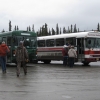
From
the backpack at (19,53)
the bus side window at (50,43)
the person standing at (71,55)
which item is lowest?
the person standing at (71,55)

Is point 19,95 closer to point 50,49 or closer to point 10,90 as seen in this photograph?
point 10,90

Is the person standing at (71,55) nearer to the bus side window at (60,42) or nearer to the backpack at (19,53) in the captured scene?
the bus side window at (60,42)

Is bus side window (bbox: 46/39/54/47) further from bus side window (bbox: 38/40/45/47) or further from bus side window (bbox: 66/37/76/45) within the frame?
bus side window (bbox: 66/37/76/45)

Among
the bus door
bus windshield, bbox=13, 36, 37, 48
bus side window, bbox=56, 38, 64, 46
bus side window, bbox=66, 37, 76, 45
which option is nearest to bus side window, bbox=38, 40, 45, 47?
bus side window, bbox=56, 38, 64, 46

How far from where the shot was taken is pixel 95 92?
9930mm

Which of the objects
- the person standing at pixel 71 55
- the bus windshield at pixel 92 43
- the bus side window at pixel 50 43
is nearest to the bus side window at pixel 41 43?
the bus side window at pixel 50 43

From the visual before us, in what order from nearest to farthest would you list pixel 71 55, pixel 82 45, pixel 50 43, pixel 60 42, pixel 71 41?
pixel 71 55 → pixel 82 45 → pixel 71 41 → pixel 60 42 → pixel 50 43

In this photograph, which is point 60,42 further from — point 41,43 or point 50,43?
point 41,43

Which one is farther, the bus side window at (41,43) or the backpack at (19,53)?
the bus side window at (41,43)

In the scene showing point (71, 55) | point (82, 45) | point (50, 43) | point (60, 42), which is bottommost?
point (71, 55)

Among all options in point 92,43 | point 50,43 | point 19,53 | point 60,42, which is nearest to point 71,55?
point 92,43

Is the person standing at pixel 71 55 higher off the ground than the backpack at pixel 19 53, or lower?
lower

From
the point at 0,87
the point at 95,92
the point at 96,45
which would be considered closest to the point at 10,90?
the point at 0,87

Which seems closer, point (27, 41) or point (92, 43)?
point (27, 41)
